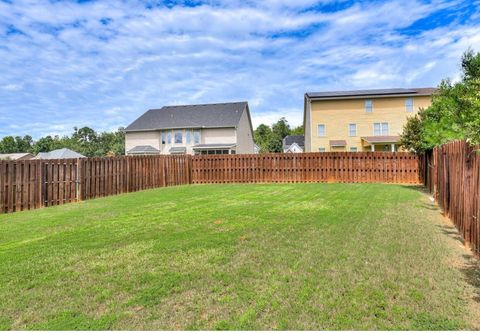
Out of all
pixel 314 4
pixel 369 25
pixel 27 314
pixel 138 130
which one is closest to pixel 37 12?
pixel 314 4

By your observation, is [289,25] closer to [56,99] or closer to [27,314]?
[27,314]

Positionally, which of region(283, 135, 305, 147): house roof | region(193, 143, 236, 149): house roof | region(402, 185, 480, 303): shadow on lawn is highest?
region(283, 135, 305, 147): house roof

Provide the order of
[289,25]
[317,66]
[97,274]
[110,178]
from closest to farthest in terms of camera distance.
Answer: [97,274]
[110,178]
[289,25]
[317,66]

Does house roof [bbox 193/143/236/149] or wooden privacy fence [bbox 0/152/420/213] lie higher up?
house roof [bbox 193/143/236/149]

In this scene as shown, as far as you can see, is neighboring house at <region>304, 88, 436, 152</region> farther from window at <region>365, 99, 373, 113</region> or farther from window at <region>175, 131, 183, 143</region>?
window at <region>175, 131, 183, 143</region>

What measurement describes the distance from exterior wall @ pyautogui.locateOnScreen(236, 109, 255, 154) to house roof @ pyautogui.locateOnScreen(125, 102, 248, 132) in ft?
3.54

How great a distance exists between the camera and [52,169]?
11680 millimetres

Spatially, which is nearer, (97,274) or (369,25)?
(97,274)

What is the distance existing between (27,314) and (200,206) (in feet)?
22.7

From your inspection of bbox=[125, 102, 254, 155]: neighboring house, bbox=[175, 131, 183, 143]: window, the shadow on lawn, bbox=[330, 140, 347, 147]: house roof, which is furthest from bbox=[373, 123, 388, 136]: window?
the shadow on lawn

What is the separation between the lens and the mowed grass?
2.96 metres

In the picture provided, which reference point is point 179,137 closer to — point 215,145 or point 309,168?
point 215,145

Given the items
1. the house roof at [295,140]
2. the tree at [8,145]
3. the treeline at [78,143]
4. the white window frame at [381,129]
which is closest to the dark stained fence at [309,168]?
the white window frame at [381,129]

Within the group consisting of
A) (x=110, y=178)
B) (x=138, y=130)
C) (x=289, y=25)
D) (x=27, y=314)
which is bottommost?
A: (x=27, y=314)
